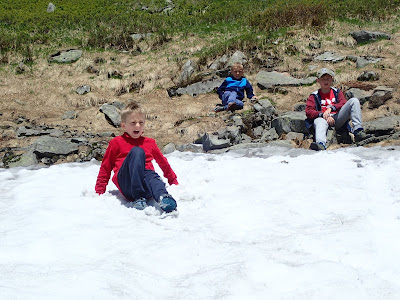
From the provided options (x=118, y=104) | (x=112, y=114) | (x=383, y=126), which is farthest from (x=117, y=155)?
(x=118, y=104)

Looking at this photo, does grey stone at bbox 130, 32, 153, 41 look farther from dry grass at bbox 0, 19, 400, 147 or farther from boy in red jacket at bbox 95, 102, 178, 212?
boy in red jacket at bbox 95, 102, 178, 212

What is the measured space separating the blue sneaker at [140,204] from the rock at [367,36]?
458 inches

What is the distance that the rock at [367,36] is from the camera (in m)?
12.9

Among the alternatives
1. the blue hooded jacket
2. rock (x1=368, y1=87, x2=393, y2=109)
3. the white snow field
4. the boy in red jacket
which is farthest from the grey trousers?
the blue hooded jacket

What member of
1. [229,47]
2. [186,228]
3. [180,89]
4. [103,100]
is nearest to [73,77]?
[103,100]

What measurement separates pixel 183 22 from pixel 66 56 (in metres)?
6.35

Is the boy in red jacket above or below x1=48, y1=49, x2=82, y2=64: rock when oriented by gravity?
below

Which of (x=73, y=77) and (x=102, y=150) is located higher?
(x=73, y=77)

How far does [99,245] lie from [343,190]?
293cm

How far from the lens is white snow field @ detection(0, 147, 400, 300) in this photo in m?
2.57

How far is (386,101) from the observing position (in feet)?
28.4

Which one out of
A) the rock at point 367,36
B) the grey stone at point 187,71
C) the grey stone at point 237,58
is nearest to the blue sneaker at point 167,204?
the grey stone at point 187,71

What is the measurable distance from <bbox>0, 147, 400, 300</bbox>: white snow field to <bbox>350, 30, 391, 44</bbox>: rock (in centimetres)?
870

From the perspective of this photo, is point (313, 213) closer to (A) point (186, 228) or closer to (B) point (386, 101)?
(A) point (186, 228)
